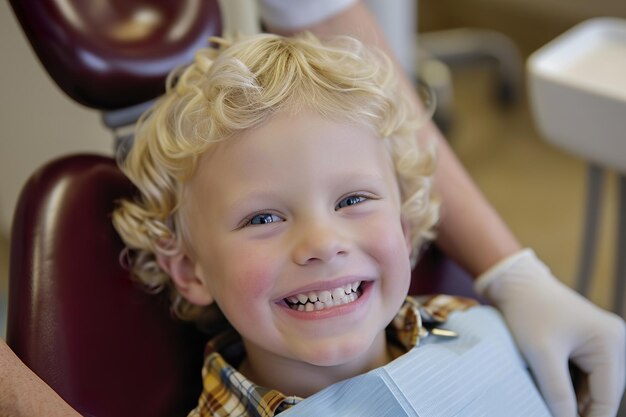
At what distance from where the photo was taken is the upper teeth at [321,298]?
0.85 meters

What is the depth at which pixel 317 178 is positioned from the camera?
833 millimetres

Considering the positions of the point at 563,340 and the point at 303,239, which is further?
the point at 563,340

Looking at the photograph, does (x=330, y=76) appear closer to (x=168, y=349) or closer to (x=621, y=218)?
(x=168, y=349)

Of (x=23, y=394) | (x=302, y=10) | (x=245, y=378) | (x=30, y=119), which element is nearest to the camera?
(x=23, y=394)

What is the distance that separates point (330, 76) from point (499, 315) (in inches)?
15.9

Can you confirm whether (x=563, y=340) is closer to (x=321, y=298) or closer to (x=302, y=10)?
(x=321, y=298)

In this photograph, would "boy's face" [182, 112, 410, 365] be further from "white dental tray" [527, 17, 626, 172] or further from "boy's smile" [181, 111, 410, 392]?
"white dental tray" [527, 17, 626, 172]

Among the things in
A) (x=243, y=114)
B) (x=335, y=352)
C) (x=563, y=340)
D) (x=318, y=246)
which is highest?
(x=243, y=114)

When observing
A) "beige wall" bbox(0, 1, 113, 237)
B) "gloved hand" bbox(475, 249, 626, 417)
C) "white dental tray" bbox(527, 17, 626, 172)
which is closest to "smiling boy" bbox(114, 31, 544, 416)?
"gloved hand" bbox(475, 249, 626, 417)

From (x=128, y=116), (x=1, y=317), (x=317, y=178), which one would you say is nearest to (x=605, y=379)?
(x=317, y=178)

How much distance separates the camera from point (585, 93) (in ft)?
4.15

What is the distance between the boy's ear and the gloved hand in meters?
0.41

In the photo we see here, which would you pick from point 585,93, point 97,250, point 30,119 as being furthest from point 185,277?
point 30,119

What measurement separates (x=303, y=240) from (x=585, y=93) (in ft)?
2.18
